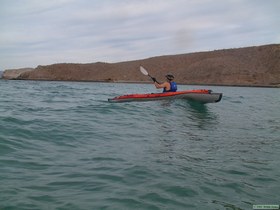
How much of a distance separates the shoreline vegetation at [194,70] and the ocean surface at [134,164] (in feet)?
137

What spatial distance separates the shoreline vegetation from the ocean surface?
41829 mm

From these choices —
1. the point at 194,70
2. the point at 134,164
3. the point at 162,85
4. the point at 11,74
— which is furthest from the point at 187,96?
the point at 11,74

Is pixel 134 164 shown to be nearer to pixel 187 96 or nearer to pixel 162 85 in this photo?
pixel 187 96

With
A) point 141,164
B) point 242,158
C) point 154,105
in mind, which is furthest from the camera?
point 154,105

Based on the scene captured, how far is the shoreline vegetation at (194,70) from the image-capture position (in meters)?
56.0

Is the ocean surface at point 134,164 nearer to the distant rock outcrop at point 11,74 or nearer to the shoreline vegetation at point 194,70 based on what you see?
the shoreline vegetation at point 194,70

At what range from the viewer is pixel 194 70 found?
64.6m

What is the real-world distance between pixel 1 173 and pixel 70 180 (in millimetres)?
1025

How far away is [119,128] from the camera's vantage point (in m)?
9.49

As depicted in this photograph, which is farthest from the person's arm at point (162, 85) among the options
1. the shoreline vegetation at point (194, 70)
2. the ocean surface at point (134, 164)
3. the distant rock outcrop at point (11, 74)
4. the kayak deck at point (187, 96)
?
the distant rock outcrop at point (11, 74)

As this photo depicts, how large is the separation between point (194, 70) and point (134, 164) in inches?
2366

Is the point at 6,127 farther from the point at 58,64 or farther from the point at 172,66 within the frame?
the point at 58,64

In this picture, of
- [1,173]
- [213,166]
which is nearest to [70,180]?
[1,173]

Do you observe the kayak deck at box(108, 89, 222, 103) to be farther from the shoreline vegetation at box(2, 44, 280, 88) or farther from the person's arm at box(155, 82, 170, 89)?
the shoreline vegetation at box(2, 44, 280, 88)
